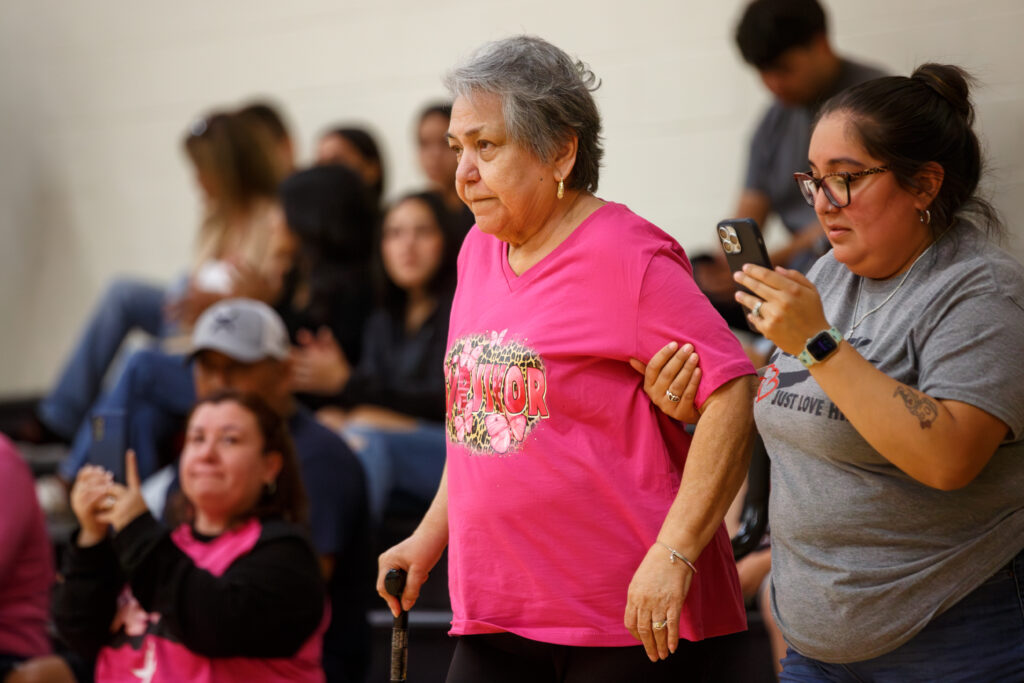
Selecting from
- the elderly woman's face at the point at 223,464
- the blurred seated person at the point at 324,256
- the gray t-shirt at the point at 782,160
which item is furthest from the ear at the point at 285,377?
the gray t-shirt at the point at 782,160

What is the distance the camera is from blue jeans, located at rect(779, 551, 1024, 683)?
161 centimetres

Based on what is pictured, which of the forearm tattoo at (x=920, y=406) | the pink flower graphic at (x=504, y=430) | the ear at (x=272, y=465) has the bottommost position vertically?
the ear at (x=272, y=465)

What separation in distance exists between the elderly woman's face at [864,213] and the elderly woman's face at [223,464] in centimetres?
151

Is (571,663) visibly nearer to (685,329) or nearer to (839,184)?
(685,329)

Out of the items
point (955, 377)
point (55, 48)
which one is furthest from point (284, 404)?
point (55, 48)

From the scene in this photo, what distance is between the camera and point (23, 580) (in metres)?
2.78

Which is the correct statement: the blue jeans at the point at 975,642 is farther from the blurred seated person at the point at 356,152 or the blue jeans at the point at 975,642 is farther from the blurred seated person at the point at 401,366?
the blurred seated person at the point at 356,152

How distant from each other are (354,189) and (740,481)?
2.75 metres

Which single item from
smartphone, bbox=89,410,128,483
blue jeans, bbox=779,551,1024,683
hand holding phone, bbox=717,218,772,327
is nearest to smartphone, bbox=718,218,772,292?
hand holding phone, bbox=717,218,772,327

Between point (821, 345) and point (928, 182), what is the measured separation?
12.9 inches

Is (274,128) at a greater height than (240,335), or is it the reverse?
(274,128)

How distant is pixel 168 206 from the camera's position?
609cm

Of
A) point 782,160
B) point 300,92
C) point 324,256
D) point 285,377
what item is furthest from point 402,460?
point 300,92

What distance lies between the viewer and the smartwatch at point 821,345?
152 cm
